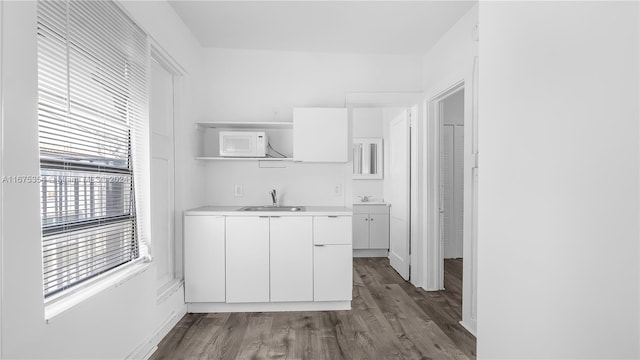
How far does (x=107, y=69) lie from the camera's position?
183 cm

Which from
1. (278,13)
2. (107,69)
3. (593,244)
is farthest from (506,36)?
(278,13)

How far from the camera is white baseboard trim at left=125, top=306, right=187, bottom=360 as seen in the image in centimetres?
210

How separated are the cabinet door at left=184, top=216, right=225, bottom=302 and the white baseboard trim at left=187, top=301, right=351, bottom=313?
0.14 metres

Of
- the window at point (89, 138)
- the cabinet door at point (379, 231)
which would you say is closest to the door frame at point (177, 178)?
the window at point (89, 138)

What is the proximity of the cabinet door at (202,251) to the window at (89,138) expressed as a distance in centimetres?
72

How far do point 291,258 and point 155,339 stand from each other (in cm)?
121

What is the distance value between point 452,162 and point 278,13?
3437 millimetres

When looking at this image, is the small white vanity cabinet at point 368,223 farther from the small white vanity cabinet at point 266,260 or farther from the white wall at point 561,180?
the white wall at point 561,180

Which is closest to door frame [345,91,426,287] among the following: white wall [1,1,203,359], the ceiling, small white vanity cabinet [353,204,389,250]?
the ceiling

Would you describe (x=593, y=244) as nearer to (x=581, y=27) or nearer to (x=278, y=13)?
(x=581, y=27)

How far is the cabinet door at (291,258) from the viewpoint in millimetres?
3023

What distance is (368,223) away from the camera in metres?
5.04

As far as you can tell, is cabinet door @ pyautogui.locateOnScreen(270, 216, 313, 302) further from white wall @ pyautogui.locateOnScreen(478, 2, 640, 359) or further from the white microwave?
white wall @ pyautogui.locateOnScreen(478, 2, 640, 359)

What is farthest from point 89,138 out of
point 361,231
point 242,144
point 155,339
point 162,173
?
point 361,231
